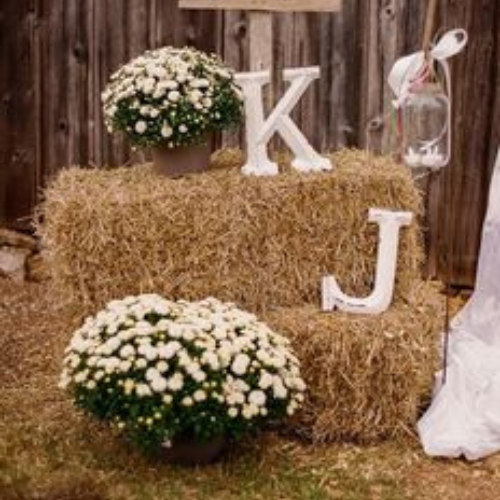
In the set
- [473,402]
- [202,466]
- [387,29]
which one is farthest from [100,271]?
[387,29]

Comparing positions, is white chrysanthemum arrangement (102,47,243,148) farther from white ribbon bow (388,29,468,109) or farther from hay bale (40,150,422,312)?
white ribbon bow (388,29,468,109)

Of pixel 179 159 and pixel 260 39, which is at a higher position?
pixel 260 39

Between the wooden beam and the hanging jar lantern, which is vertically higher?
the wooden beam

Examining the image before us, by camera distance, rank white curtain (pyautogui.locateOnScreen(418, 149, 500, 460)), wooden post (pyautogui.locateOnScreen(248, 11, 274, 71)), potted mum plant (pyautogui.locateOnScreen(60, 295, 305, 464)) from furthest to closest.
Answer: wooden post (pyautogui.locateOnScreen(248, 11, 274, 71)) → white curtain (pyautogui.locateOnScreen(418, 149, 500, 460)) → potted mum plant (pyautogui.locateOnScreen(60, 295, 305, 464))

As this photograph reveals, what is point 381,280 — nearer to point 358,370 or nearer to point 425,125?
point 358,370

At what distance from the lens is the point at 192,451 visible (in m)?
Answer: 4.35

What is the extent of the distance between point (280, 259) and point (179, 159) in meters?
0.59

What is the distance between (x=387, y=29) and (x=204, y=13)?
1.06 meters

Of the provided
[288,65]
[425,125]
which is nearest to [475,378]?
[425,125]

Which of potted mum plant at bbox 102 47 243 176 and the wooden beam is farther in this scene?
the wooden beam

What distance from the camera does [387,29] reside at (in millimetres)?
6277

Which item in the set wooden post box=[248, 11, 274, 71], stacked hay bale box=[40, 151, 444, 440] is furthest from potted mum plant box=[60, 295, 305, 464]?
wooden post box=[248, 11, 274, 71]

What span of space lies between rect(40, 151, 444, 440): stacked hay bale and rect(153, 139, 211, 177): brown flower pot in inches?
3.1

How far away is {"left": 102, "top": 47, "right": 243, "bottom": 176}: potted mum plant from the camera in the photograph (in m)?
4.75
